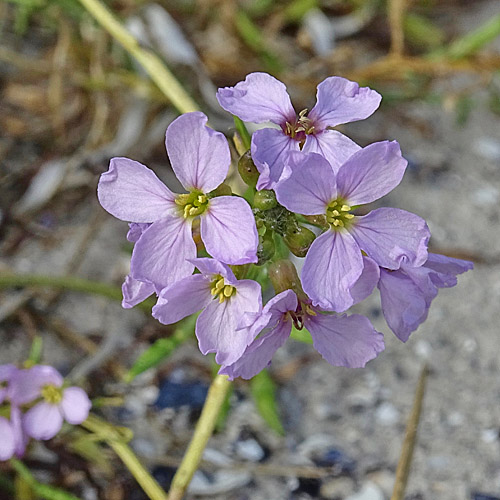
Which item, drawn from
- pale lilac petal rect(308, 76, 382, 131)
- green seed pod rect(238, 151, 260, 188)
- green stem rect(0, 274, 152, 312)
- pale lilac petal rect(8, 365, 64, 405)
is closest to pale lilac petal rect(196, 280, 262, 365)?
green seed pod rect(238, 151, 260, 188)

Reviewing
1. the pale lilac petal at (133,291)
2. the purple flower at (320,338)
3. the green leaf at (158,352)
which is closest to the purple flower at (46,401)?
the green leaf at (158,352)

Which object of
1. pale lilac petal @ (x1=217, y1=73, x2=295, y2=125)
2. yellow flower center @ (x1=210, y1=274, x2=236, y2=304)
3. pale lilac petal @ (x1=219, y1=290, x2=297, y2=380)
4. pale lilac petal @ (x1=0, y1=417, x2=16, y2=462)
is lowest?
pale lilac petal @ (x1=0, y1=417, x2=16, y2=462)

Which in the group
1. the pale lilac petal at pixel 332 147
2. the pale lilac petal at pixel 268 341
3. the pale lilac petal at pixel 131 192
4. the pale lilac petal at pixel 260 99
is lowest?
the pale lilac petal at pixel 268 341

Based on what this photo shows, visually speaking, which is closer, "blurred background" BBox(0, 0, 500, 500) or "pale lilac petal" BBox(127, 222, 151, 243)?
"pale lilac petal" BBox(127, 222, 151, 243)

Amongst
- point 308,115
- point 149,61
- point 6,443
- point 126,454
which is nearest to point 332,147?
point 308,115

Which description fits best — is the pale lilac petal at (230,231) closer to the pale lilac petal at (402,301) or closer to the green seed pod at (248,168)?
the green seed pod at (248,168)

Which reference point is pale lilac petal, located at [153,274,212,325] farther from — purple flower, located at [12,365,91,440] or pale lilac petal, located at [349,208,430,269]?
purple flower, located at [12,365,91,440]

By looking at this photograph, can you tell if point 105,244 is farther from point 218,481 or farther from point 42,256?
point 218,481

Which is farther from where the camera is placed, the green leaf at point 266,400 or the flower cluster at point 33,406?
the green leaf at point 266,400

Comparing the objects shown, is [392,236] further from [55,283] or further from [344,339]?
[55,283]
